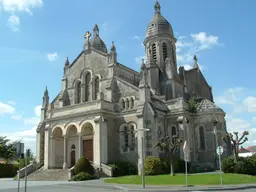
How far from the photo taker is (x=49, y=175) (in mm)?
34688

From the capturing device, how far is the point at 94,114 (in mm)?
35312

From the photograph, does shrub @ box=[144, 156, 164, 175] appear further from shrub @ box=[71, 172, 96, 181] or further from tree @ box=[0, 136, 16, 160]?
tree @ box=[0, 136, 16, 160]

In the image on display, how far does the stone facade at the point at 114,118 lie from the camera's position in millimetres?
35000

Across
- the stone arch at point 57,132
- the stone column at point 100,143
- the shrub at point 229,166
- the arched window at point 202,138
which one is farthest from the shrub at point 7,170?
the shrub at point 229,166

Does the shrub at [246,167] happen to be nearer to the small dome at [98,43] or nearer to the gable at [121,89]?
the gable at [121,89]

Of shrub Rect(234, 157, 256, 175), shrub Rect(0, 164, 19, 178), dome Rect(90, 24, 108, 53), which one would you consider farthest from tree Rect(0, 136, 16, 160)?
shrub Rect(234, 157, 256, 175)

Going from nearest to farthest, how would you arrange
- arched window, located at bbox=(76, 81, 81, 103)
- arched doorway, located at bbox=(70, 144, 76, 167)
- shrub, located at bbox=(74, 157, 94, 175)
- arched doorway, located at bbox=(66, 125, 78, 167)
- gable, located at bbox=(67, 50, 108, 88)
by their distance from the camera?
shrub, located at bbox=(74, 157, 94, 175) < arched doorway, located at bbox=(66, 125, 78, 167) < arched doorway, located at bbox=(70, 144, 76, 167) < gable, located at bbox=(67, 50, 108, 88) < arched window, located at bbox=(76, 81, 81, 103)

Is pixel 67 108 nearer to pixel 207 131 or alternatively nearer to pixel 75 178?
pixel 75 178

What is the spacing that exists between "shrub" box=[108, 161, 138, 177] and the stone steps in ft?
17.3

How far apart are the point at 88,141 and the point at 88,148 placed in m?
0.87

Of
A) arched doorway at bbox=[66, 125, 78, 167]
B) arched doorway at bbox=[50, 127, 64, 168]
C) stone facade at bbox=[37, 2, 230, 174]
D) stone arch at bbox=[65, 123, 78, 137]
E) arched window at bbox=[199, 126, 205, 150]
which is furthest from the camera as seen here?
arched doorway at bbox=[66, 125, 78, 167]

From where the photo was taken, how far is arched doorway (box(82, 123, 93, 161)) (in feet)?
121

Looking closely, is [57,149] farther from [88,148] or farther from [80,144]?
[80,144]

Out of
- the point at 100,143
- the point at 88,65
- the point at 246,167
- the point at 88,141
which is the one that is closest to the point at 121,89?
the point at 88,65
